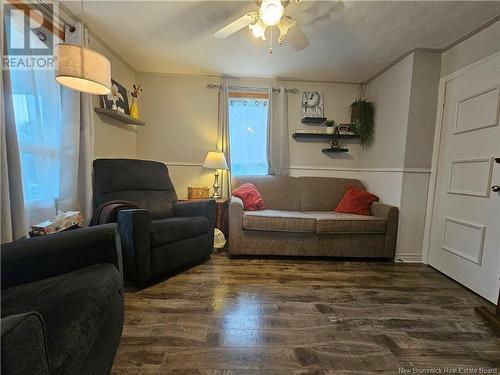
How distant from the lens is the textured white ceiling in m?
1.77

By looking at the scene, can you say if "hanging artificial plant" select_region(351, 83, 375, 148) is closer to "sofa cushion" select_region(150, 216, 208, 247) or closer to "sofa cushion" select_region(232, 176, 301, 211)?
"sofa cushion" select_region(232, 176, 301, 211)

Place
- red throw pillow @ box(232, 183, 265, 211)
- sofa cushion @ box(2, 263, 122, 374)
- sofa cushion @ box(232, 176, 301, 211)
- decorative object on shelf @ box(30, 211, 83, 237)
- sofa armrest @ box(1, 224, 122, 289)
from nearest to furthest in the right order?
sofa cushion @ box(2, 263, 122, 374), sofa armrest @ box(1, 224, 122, 289), decorative object on shelf @ box(30, 211, 83, 237), red throw pillow @ box(232, 183, 265, 211), sofa cushion @ box(232, 176, 301, 211)

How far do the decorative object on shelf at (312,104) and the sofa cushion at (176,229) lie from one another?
6.91ft

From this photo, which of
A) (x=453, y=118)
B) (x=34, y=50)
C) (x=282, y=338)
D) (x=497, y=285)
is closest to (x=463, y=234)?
(x=497, y=285)

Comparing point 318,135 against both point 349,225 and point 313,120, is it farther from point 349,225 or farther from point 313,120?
point 349,225

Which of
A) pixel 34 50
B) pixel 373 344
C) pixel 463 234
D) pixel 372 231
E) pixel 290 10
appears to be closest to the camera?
pixel 373 344

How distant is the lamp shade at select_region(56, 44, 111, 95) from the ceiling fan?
0.87m

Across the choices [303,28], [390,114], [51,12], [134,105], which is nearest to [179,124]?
[134,105]

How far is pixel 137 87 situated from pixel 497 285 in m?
4.13

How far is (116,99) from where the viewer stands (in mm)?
2543

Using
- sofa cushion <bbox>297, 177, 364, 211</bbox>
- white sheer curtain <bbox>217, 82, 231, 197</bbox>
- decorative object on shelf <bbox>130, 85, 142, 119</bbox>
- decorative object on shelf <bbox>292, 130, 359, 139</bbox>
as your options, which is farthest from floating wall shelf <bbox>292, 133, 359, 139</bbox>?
decorative object on shelf <bbox>130, 85, 142, 119</bbox>

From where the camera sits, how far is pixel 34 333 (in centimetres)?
54

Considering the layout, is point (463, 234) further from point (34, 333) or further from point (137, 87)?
point (137, 87)

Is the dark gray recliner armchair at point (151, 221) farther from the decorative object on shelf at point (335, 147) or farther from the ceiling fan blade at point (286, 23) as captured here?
the decorative object on shelf at point (335, 147)
